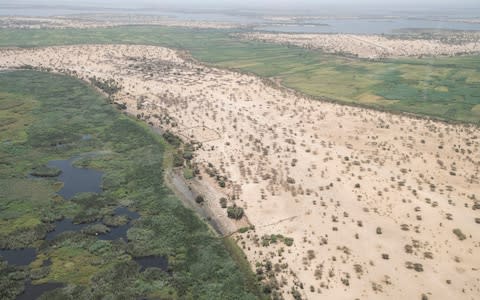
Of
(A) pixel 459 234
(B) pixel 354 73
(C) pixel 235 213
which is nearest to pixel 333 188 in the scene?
(C) pixel 235 213

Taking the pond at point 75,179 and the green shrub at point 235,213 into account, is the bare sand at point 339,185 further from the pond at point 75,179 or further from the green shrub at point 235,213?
the pond at point 75,179

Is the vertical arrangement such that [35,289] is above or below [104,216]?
below

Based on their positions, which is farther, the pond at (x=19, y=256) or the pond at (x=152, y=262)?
the pond at (x=152, y=262)

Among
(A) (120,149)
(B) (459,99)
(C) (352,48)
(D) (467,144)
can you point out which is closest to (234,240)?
(A) (120,149)

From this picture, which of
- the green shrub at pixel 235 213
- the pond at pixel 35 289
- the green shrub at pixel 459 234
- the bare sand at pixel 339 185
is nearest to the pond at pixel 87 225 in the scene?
the pond at pixel 35 289

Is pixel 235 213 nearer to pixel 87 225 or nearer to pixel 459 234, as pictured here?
pixel 87 225

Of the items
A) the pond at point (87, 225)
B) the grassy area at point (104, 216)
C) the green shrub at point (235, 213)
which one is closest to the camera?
the grassy area at point (104, 216)

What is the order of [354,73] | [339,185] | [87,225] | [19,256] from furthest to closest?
1. [354,73]
2. [339,185]
3. [87,225]
4. [19,256]
